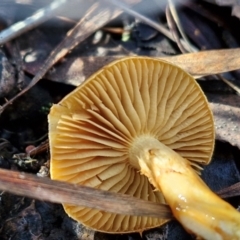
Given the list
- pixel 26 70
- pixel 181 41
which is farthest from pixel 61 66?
pixel 181 41

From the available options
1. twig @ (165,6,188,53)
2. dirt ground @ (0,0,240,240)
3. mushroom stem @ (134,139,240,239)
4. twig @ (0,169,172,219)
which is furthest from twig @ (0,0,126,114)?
twig @ (0,169,172,219)

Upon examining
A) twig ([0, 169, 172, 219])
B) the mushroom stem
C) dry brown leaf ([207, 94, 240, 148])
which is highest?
twig ([0, 169, 172, 219])

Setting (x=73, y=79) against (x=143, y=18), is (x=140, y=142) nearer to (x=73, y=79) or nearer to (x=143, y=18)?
(x=73, y=79)

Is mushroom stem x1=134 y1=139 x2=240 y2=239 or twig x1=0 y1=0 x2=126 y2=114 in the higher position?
twig x1=0 y1=0 x2=126 y2=114

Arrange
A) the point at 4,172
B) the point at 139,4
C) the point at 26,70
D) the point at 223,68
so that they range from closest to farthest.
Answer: the point at 4,172 < the point at 223,68 < the point at 26,70 < the point at 139,4

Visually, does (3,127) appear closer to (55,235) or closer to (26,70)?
(26,70)

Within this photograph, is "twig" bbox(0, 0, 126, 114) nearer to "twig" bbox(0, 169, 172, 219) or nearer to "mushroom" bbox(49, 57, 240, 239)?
"mushroom" bbox(49, 57, 240, 239)

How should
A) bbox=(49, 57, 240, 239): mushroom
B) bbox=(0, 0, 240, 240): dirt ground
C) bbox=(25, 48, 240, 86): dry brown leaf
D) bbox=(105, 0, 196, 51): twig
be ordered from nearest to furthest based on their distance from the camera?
bbox=(49, 57, 240, 239): mushroom → bbox=(0, 0, 240, 240): dirt ground → bbox=(25, 48, 240, 86): dry brown leaf → bbox=(105, 0, 196, 51): twig
